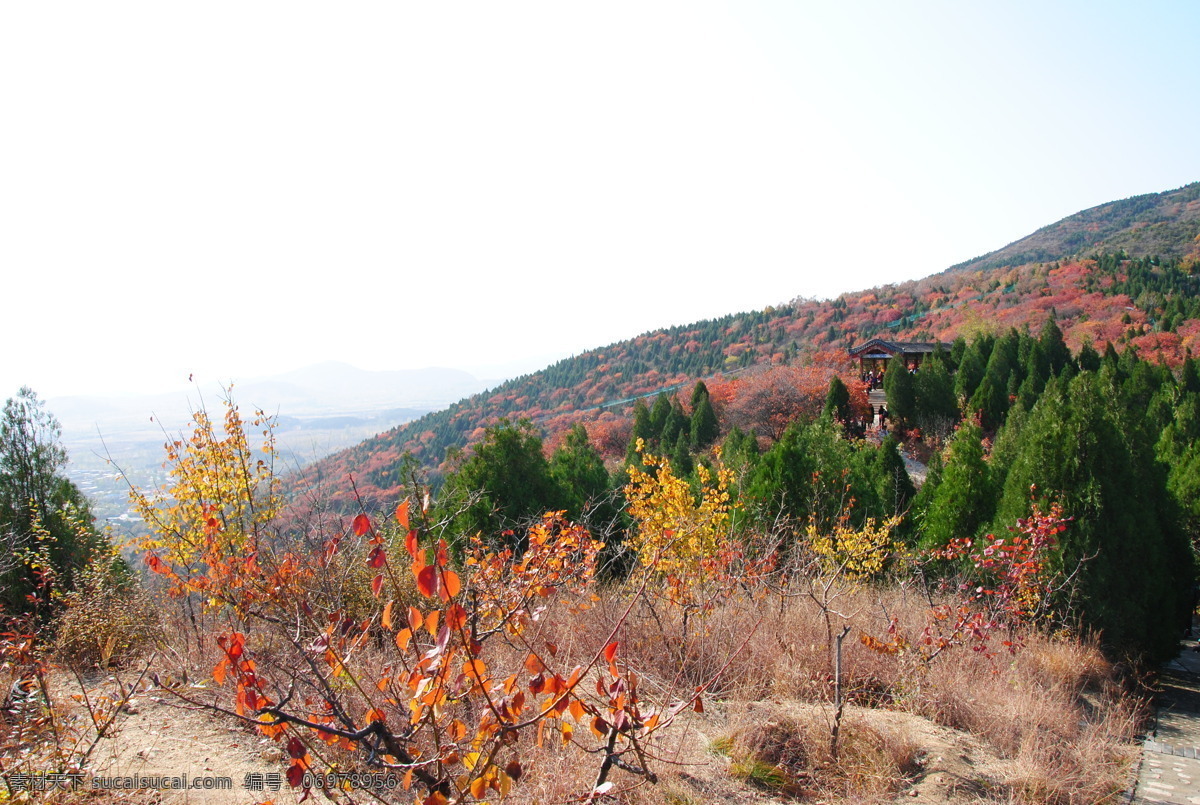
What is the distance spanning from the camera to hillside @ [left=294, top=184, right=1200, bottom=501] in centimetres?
4028

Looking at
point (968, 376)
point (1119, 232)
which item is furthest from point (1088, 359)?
point (1119, 232)

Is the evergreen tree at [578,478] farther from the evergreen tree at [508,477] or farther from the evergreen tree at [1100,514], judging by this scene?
A: the evergreen tree at [1100,514]

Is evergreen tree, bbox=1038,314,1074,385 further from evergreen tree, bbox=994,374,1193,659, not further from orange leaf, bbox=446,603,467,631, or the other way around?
orange leaf, bbox=446,603,467,631

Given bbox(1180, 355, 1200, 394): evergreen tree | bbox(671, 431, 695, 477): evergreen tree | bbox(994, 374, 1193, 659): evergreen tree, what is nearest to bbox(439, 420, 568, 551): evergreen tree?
bbox(994, 374, 1193, 659): evergreen tree

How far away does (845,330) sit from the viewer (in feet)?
186

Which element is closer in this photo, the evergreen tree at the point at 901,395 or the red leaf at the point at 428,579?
the red leaf at the point at 428,579

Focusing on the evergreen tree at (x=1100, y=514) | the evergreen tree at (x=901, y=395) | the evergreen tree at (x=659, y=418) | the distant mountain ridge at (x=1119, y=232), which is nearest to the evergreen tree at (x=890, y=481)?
the evergreen tree at (x=1100, y=514)

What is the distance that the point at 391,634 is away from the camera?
5.64 meters

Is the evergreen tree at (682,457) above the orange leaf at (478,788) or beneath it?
beneath

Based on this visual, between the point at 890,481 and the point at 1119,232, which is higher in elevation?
the point at 1119,232

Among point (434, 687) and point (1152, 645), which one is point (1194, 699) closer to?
point (1152, 645)

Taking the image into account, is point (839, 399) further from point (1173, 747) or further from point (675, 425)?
point (1173, 747)

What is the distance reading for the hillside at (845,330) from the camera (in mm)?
40281

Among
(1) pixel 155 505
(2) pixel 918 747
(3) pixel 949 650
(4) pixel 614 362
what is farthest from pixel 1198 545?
(4) pixel 614 362
